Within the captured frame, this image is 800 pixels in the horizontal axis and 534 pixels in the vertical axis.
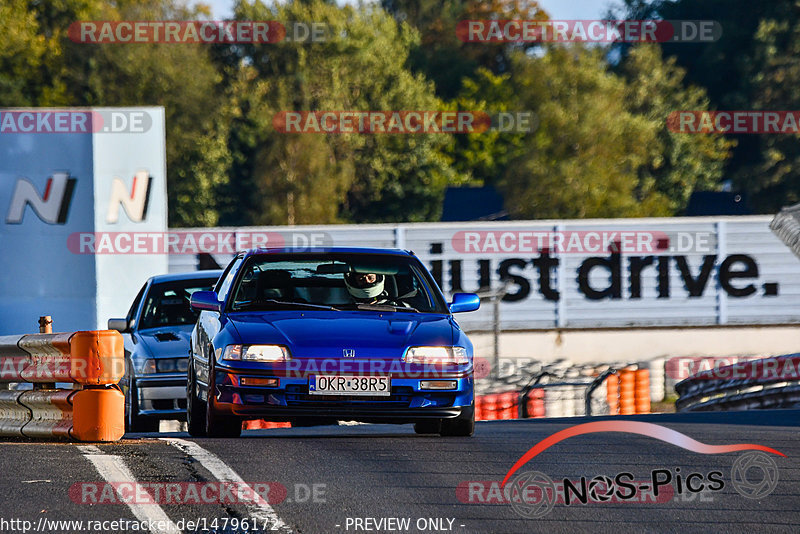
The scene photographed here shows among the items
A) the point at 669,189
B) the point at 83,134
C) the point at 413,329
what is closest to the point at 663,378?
the point at 83,134

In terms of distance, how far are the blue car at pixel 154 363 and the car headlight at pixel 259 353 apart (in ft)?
10.7

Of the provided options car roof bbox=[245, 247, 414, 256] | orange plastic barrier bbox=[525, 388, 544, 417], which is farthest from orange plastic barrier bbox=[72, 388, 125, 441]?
orange plastic barrier bbox=[525, 388, 544, 417]

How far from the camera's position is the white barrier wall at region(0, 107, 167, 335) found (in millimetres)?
23172

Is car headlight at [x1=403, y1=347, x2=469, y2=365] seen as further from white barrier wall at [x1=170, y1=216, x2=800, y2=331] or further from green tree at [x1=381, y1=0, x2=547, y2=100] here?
green tree at [x1=381, y1=0, x2=547, y2=100]

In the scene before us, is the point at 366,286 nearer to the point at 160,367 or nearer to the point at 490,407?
the point at 160,367

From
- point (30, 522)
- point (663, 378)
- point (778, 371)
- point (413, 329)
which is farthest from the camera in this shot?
point (663, 378)

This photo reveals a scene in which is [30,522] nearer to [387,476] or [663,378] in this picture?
[387,476]

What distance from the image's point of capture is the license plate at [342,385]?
967cm

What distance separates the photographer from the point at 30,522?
6.65 metres

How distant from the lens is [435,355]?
988 cm

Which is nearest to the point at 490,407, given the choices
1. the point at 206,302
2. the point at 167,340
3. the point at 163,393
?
the point at 167,340

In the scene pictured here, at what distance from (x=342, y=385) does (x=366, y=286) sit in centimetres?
138

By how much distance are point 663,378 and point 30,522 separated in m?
27.2

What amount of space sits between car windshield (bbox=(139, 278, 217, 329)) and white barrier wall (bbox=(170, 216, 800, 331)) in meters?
22.5
